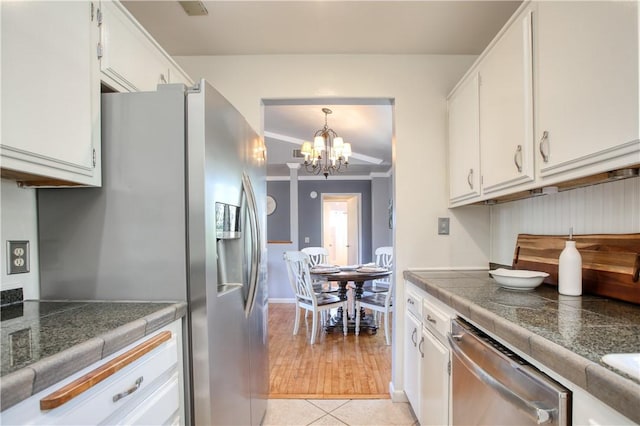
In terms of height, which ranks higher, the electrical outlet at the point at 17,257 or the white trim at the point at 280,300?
the electrical outlet at the point at 17,257

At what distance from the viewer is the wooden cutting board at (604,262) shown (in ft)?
3.74

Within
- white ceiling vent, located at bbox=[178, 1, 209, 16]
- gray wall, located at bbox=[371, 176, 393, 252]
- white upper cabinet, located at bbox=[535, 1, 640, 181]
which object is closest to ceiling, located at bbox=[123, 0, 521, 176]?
white ceiling vent, located at bbox=[178, 1, 209, 16]

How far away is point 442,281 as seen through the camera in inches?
69.6

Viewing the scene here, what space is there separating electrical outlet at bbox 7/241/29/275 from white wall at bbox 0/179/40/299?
0.04 ft

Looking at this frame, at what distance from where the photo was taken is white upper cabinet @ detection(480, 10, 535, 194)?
1323mm

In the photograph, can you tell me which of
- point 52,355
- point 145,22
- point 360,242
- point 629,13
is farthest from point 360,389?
point 360,242

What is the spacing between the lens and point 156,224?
1.27 metres

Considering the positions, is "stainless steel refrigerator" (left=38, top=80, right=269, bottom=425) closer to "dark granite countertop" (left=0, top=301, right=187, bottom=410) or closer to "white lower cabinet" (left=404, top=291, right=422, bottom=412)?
"dark granite countertop" (left=0, top=301, right=187, bottom=410)

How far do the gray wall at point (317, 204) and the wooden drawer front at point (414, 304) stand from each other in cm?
456

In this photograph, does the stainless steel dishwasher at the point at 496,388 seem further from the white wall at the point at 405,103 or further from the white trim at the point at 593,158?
the white wall at the point at 405,103

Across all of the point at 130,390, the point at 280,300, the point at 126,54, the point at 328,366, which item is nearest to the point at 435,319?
the point at 130,390

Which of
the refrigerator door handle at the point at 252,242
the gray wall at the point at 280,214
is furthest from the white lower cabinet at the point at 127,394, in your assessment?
the gray wall at the point at 280,214

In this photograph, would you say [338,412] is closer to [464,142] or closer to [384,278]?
[464,142]

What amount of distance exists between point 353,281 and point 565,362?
118 inches
